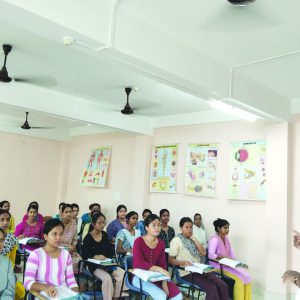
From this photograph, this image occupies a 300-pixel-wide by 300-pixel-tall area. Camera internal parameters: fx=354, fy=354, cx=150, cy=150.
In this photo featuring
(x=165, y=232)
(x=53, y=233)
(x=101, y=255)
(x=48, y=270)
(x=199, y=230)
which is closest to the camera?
(x=48, y=270)

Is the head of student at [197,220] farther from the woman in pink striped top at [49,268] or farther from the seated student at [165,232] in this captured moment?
the woman in pink striped top at [49,268]

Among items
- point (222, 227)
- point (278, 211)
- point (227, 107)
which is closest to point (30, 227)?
point (222, 227)

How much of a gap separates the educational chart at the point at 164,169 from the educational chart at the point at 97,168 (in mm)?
1293

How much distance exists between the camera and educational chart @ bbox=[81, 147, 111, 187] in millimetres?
7648

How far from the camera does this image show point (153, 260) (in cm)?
357

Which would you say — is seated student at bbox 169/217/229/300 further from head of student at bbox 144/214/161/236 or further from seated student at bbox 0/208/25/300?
seated student at bbox 0/208/25/300

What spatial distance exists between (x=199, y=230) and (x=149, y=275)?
2539mm

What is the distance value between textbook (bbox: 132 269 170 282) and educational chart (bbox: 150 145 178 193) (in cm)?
317

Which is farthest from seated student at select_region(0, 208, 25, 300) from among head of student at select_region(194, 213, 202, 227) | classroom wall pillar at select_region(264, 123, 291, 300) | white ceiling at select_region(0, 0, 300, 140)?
classroom wall pillar at select_region(264, 123, 291, 300)

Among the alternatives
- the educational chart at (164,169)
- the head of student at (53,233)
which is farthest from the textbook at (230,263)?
the educational chart at (164,169)

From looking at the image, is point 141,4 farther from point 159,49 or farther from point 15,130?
point 15,130

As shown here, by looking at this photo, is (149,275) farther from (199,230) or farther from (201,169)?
(201,169)

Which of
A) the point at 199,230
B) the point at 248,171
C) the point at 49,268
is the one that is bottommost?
the point at 49,268

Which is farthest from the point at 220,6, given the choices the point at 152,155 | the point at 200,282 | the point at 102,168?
the point at 102,168
